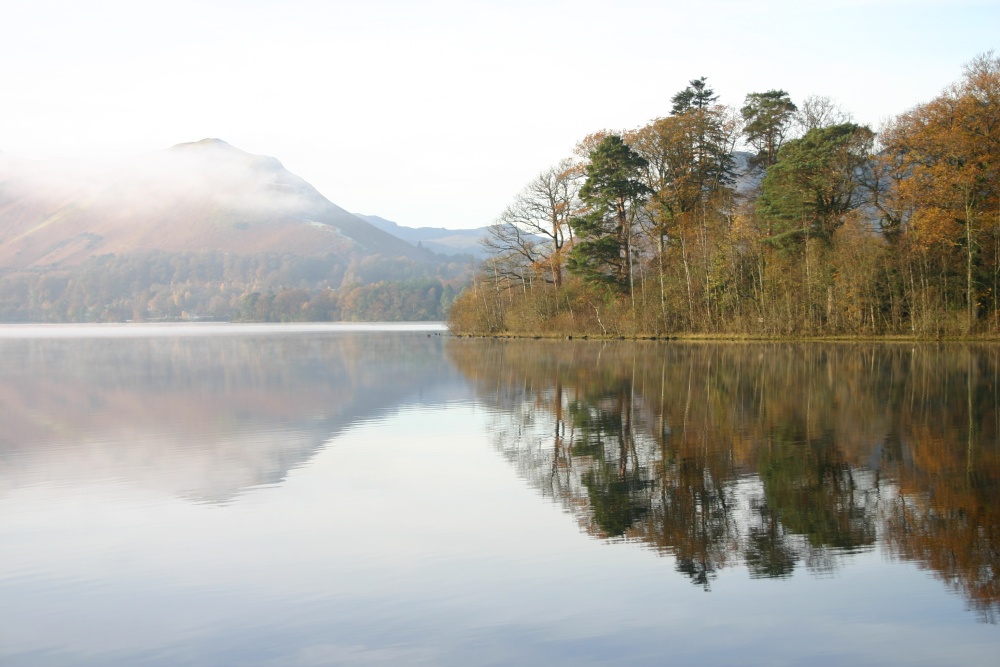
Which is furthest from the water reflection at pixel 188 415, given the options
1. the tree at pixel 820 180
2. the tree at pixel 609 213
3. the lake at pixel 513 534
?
the tree at pixel 820 180

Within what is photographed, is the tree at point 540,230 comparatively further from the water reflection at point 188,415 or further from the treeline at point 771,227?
the water reflection at point 188,415

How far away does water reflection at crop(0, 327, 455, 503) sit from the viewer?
46.1ft

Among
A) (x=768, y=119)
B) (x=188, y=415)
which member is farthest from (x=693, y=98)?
(x=188, y=415)

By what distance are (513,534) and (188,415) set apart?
1360 cm

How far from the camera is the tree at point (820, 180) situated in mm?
48250

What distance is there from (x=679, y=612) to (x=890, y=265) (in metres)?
42.1

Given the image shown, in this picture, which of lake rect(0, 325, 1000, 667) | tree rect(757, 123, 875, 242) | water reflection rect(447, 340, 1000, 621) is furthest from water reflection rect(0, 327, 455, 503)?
tree rect(757, 123, 875, 242)

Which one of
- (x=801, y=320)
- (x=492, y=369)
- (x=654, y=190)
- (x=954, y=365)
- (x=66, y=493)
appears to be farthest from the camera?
(x=654, y=190)

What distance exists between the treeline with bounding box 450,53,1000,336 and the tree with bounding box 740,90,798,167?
0.27 ft

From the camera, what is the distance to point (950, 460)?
42.8 feet

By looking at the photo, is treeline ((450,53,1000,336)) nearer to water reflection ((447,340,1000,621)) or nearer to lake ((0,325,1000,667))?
water reflection ((447,340,1000,621))

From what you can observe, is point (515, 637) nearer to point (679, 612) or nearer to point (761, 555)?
point (679, 612)

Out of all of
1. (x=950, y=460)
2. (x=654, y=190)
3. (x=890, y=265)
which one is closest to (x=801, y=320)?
(x=890, y=265)

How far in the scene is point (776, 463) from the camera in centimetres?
1317
